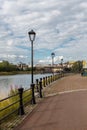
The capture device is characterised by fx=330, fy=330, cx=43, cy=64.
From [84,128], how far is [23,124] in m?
2.39

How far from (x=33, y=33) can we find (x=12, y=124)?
35.9 feet

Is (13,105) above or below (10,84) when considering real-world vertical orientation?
above

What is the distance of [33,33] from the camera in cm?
2172

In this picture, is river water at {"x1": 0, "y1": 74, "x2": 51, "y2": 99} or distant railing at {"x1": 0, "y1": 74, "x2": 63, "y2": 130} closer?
distant railing at {"x1": 0, "y1": 74, "x2": 63, "y2": 130}

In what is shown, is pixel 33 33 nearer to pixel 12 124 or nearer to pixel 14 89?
pixel 14 89

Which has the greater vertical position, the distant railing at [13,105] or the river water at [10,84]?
the distant railing at [13,105]

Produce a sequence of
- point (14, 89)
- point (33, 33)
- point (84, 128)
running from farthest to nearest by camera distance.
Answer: point (14, 89)
point (33, 33)
point (84, 128)

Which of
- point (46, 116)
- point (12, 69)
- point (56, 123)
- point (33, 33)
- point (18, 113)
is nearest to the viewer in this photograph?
point (56, 123)

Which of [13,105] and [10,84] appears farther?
[10,84]

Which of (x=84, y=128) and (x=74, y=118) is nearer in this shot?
(x=84, y=128)

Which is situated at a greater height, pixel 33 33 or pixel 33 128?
pixel 33 33

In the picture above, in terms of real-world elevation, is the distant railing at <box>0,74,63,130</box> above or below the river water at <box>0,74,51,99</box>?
above

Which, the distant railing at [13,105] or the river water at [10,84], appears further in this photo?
the river water at [10,84]

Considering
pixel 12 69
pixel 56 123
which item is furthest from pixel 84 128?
pixel 12 69
